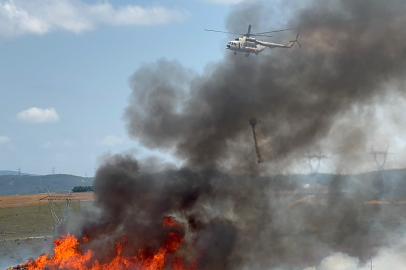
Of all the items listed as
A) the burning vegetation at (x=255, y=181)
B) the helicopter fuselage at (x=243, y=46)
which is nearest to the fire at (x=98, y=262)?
the burning vegetation at (x=255, y=181)

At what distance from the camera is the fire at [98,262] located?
132 ft

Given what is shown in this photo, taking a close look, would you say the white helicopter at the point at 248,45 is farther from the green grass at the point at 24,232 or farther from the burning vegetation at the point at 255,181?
the green grass at the point at 24,232

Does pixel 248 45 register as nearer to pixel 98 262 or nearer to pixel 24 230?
pixel 98 262

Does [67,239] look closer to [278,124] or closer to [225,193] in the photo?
[225,193]

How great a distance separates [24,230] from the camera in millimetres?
97062

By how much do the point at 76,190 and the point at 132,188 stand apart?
15421 cm

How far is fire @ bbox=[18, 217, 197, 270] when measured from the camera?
4016 cm

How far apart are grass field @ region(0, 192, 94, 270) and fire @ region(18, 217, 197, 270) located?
45.9 ft

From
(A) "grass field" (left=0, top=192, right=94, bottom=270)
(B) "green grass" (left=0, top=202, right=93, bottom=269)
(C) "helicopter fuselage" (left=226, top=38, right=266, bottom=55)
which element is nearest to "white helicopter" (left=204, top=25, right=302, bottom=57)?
(C) "helicopter fuselage" (left=226, top=38, right=266, bottom=55)

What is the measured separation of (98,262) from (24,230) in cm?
6641

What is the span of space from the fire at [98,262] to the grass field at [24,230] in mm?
13986

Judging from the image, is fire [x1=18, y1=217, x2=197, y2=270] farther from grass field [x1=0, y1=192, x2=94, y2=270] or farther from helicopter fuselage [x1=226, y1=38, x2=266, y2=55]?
helicopter fuselage [x1=226, y1=38, x2=266, y2=55]

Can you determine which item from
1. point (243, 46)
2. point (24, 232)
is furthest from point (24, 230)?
point (243, 46)

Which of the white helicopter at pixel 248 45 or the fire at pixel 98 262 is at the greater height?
the white helicopter at pixel 248 45
